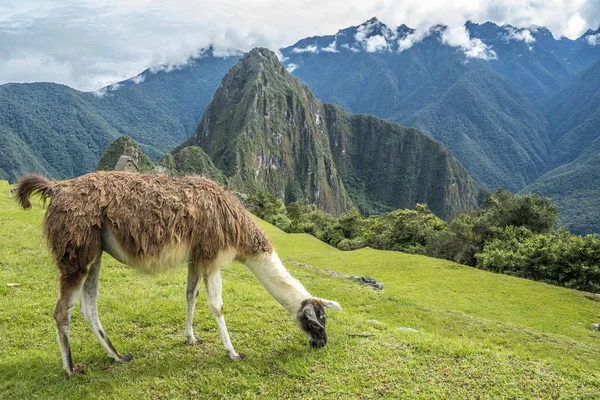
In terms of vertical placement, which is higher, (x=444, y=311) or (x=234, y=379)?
(x=234, y=379)

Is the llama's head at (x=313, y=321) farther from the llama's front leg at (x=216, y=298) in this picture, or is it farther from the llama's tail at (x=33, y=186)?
the llama's tail at (x=33, y=186)

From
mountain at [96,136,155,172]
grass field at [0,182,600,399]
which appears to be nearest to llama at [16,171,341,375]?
grass field at [0,182,600,399]

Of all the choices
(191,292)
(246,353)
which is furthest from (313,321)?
(191,292)

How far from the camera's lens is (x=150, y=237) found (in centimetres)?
500

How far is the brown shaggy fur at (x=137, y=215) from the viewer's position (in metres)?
4.76

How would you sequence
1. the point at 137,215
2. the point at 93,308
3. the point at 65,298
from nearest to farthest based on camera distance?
1. the point at 65,298
2. the point at 137,215
3. the point at 93,308

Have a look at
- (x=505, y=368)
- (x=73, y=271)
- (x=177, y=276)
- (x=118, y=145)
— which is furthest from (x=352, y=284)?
(x=118, y=145)

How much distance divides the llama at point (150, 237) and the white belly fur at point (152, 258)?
0.01 metres

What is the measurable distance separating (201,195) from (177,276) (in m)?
5.08

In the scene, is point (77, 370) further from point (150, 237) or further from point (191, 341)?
point (150, 237)

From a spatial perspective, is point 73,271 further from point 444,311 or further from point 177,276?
point 444,311

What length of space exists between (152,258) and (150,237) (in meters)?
0.29

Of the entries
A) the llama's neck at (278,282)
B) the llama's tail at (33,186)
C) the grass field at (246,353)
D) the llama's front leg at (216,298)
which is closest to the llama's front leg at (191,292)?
the grass field at (246,353)

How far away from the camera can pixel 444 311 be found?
11.8 meters
